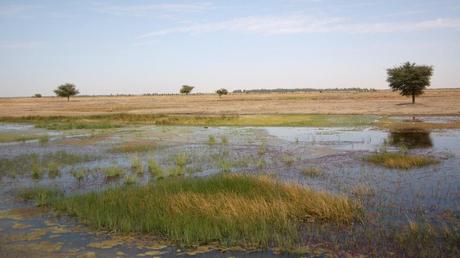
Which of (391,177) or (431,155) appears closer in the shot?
(391,177)

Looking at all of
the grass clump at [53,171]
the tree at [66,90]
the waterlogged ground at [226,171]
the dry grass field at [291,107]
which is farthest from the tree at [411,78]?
the tree at [66,90]

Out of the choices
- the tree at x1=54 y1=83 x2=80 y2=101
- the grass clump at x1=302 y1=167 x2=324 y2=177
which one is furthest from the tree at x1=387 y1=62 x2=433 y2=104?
the tree at x1=54 y1=83 x2=80 y2=101

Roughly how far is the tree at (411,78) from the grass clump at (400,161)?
4679 centimetres

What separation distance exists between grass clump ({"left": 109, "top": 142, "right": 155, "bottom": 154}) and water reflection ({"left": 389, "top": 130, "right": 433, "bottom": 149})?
1535 cm

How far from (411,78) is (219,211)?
5930 cm

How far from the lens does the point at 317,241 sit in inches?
377

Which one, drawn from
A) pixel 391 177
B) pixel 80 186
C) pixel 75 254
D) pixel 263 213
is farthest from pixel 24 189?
pixel 391 177

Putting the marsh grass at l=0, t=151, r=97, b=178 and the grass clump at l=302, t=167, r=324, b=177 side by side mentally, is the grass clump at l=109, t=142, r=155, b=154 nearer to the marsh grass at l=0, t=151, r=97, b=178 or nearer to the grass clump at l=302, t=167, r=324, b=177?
the marsh grass at l=0, t=151, r=97, b=178

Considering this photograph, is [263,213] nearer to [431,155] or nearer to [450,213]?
[450,213]

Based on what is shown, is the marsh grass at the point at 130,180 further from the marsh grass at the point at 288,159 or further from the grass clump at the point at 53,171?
the marsh grass at the point at 288,159

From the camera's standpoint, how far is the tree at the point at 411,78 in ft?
206

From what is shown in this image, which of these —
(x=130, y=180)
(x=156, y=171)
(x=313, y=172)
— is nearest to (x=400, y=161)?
(x=313, y=172)

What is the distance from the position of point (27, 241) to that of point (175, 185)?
16.6ft

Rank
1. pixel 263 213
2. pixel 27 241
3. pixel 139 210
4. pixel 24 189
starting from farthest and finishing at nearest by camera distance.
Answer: pixel 24 189, pixel 139 210, pixel 263 213, pixel 27 241
